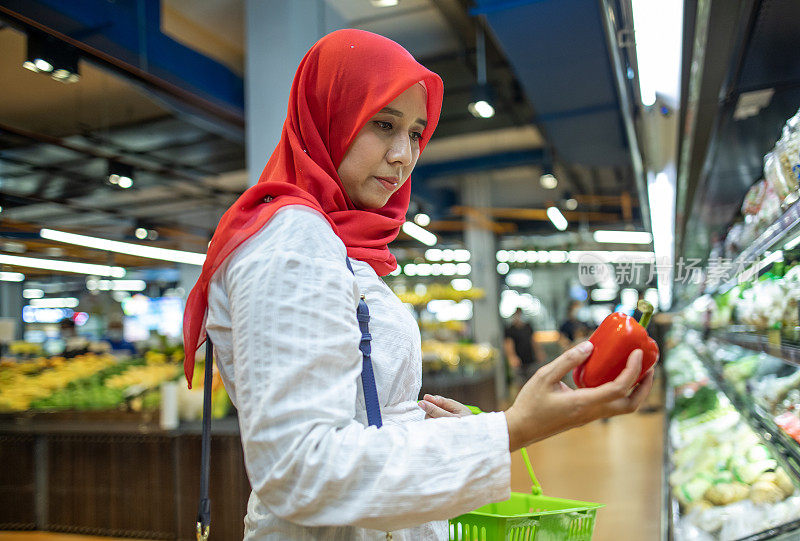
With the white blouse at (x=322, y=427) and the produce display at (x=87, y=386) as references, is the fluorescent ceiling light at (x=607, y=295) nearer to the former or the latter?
the produce display at (x=87, y=386)

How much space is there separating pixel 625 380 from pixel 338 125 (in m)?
0.61

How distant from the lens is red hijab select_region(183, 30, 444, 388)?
105cm

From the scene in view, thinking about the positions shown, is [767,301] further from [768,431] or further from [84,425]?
[84,425]

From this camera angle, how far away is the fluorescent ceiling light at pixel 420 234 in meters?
10.7

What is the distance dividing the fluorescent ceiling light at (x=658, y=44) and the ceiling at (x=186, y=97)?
21 centimetres

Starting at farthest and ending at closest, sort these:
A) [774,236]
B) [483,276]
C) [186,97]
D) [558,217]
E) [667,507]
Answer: [558,217]
[483,276]
[186,97]
[667,507]
[774,236]

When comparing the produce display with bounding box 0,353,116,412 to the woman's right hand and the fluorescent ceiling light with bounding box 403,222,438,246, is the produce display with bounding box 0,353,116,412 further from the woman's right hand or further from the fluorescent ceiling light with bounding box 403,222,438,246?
the fluorescent ceiling light with bounding box 403,222,438,246

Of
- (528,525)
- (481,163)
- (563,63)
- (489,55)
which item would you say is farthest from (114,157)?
(481,163)

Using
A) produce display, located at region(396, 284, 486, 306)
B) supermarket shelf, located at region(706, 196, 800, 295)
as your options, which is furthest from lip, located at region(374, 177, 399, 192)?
produce display, located at region(396, 284, 486, 306)

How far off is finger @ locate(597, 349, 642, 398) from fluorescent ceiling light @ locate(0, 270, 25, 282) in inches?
144

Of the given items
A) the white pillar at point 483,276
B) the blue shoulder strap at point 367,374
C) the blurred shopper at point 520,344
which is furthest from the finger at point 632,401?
the white pillar at point 483,276

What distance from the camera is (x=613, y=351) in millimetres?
907

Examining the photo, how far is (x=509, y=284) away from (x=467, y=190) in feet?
17.6

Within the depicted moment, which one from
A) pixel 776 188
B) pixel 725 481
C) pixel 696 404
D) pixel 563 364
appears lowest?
pixel 725 481
